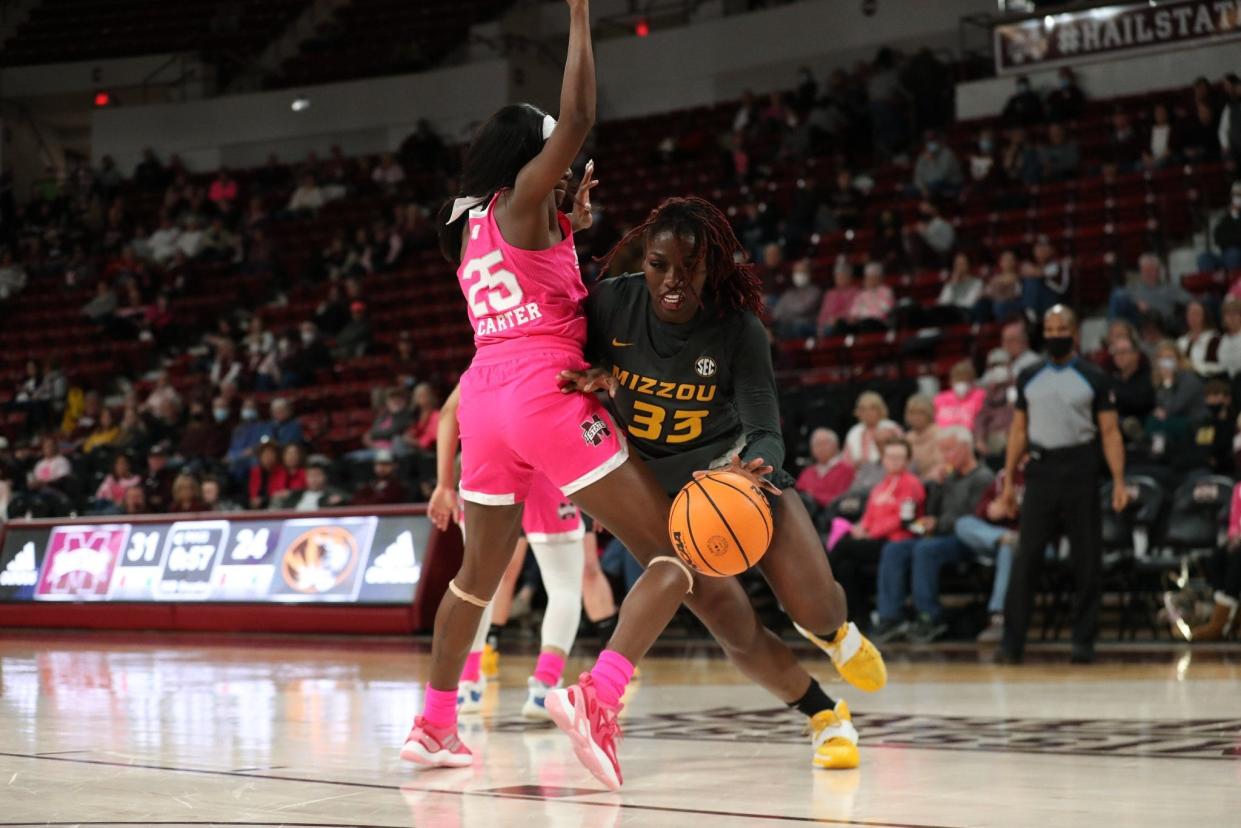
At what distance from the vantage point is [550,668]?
580cm

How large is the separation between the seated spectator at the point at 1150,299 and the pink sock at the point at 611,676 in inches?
360

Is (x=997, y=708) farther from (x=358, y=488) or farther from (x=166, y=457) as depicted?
(x=166, y=457)

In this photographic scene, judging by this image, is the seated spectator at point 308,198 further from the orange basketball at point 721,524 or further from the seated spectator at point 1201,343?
the orange basketball at point 721,524

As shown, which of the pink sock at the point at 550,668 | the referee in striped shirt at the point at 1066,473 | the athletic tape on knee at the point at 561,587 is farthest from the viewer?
the referee in striped shirt at the point at 1066,473

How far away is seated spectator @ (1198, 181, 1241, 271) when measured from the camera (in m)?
12.7

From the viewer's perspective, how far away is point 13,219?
26391 millimetres

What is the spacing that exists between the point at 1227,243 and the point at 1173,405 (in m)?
2.95

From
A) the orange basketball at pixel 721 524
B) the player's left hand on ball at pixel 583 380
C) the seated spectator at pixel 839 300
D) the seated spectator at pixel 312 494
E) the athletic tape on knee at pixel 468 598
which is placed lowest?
the seated spectator at pixel 312 494

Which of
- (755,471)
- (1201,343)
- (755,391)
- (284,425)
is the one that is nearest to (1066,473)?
(1201,343)

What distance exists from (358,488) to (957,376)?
5369mm

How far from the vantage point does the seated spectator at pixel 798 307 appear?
48.2 ft

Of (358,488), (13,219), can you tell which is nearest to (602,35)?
(13,219)

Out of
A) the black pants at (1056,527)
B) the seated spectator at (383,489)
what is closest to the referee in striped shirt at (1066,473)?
the black pants at (1056,527)

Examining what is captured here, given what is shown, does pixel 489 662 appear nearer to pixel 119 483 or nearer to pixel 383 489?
pixel 383 489
